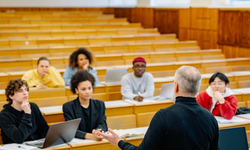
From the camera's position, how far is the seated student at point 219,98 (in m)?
1.93

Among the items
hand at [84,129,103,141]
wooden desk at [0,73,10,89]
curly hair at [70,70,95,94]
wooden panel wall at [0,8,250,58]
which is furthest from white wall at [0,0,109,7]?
hand at [84,129,103,141]

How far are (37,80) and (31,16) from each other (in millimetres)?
3253

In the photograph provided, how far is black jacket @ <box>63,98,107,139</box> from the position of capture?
168cm

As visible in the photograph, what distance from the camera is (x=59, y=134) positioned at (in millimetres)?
1447

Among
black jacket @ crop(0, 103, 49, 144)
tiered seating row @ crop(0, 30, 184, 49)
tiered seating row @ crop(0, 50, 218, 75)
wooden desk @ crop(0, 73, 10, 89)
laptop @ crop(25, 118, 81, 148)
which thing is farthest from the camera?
tiered seating row @ crop(0, 30, 184, 49)

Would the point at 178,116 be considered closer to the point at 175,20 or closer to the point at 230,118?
the point at 230,118

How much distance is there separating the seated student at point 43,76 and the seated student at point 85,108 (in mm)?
866

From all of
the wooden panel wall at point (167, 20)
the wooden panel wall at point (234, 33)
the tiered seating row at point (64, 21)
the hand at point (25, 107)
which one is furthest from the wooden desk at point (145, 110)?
the wooden panel wall at point (167, 20)

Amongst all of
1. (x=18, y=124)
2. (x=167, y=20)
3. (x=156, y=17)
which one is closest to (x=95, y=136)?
(x=18, y=124)

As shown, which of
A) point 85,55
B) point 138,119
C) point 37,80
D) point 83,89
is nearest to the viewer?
point 83,89

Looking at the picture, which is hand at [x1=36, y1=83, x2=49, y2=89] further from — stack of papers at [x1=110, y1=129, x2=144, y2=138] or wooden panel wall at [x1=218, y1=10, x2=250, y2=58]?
wooden panel wall at [x1=218, y1=10, x2=250, y2=58]

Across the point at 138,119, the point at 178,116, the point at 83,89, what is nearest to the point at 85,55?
the point at 138,119

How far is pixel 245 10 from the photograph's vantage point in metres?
4.16

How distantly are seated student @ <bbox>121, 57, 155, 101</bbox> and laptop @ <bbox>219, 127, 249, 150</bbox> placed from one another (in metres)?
1.10
